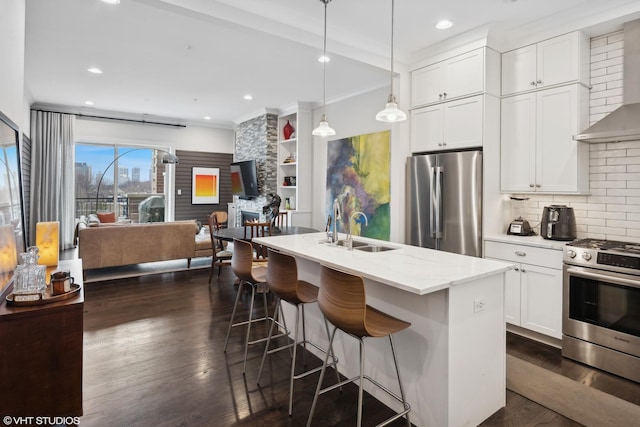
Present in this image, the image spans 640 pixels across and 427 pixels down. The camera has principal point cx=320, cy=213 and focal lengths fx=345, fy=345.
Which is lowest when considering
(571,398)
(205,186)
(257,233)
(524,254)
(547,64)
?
(571,398)

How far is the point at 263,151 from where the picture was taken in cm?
728

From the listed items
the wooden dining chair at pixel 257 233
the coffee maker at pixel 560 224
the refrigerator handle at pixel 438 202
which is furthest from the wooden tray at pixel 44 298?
the coffee maker at pixel 560 224

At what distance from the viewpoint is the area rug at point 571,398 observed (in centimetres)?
209

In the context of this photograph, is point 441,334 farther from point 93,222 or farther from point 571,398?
point 93,222

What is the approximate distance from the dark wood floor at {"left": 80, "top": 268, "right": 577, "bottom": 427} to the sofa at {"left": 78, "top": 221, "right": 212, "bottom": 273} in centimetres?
137

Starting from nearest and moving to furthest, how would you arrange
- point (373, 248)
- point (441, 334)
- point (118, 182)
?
point (441, 334)
point (373, 248)
point (118, 182)

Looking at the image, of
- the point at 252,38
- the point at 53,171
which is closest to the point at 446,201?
the point at 252,38

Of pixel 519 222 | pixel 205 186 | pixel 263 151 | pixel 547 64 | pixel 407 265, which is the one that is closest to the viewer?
pixel 407 265

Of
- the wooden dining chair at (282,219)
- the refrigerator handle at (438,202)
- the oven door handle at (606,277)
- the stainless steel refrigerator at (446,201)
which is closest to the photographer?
the oven door handle at (606,277)

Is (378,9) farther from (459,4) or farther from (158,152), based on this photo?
(158,152)

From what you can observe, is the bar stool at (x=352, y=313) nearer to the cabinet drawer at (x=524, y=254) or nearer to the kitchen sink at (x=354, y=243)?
the kitchen sink at (x=354, y=243)

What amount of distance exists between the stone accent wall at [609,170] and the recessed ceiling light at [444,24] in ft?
4.33

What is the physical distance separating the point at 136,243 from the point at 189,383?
11.6ft

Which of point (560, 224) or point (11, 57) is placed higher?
point (11, 57)
